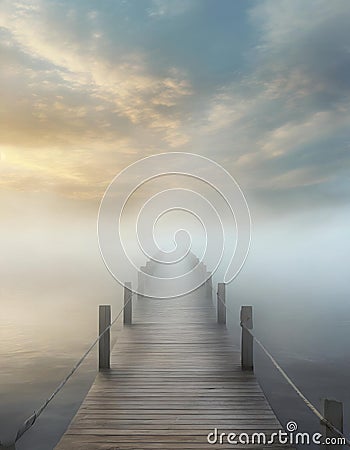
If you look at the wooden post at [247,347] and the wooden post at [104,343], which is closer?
the wooden post at [247,347]

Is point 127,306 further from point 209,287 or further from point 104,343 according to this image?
point 209,287

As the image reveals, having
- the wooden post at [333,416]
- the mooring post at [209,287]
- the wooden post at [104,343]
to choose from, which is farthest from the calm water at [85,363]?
the mooring post at [209,287]

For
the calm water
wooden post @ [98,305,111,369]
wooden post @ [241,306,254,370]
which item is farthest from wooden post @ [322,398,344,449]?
wooden post @ [98,305,111,369]

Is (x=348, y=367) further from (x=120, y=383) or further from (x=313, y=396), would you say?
(x=120, y=383)

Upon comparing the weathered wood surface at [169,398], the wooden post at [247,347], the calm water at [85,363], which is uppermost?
the wooden post at [247,347]

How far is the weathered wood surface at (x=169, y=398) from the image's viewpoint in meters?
5.99

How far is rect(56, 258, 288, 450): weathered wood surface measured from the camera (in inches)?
236

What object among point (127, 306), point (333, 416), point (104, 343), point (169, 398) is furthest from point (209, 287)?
point (333, 416)

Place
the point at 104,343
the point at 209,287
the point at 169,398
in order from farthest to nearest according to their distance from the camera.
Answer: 1. the point at 209,287
2. the point at 104,343
3. the point at 169,398

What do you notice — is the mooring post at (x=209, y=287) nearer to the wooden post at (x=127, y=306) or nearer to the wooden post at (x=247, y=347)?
the wooden post at (x=127, y=306)

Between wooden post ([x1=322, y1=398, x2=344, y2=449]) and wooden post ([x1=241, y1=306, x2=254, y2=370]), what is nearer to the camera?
wooden post ([x1=322, y1=398, x2=344, y2=449])

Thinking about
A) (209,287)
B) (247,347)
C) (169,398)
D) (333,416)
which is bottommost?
(169,398)

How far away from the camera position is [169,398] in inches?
291

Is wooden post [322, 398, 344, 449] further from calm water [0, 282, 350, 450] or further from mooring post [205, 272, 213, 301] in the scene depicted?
mooring post [205, 272, 213, 301]
